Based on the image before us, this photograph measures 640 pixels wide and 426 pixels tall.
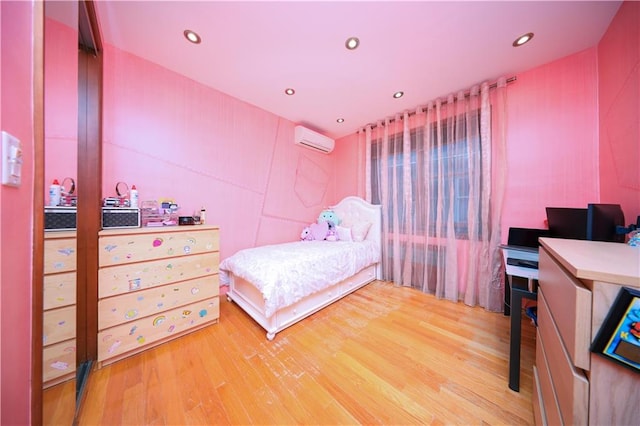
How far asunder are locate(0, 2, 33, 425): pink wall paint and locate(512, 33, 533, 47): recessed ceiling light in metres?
2.84

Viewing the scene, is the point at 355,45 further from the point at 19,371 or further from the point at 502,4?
the point at 19,371

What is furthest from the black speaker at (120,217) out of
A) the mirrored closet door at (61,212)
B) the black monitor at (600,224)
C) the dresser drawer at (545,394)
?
the black monitor at (600,224)

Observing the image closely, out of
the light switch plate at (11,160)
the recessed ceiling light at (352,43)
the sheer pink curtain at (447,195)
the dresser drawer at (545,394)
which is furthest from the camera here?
the sheer pink curtain at (447,195)

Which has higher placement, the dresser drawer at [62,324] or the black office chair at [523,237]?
the black office chair at [523,237]

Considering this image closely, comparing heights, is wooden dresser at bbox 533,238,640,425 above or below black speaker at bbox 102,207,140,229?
below

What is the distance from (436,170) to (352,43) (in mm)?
1703

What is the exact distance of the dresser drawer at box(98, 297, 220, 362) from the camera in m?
1.36

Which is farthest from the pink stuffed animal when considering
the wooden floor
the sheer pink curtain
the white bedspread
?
the wooden floor

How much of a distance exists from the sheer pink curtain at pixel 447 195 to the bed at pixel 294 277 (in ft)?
1.34

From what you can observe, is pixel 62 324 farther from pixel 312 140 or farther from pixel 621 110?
pixel 621 110

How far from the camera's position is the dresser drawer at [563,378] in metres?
0.54

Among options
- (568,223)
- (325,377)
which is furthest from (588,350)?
(568,223)

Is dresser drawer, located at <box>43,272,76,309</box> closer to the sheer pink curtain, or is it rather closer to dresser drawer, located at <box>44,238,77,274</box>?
dresser drawer, located at <box>44,238,77,274</box>

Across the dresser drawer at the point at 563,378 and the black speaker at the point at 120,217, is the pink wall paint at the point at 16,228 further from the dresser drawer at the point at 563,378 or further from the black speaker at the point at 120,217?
the dresser drawer at the point at 563,378
